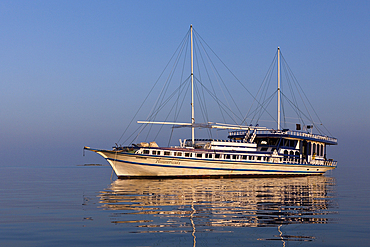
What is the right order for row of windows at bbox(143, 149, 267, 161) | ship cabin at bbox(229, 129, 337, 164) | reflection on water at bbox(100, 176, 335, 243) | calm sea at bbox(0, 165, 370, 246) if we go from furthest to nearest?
1. ship cabin at bbox(229, 129, 337, 164)
2. row of windows at bbox(143, 149, 267, 161)
3. reflection on water at bbox(100, 176, 335, 243)
4. calm sea at bbox(0, 165, 370, 246)

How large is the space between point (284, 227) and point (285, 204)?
7916 mm

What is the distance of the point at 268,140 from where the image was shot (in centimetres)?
6322

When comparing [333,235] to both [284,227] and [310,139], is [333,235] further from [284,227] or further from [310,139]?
[310,139]

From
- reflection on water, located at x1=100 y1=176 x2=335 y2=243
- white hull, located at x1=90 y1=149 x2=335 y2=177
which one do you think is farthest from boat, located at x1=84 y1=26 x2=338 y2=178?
reflection on water, located at x1=100 y1=176 x2=335 y2=243

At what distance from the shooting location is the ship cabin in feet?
202

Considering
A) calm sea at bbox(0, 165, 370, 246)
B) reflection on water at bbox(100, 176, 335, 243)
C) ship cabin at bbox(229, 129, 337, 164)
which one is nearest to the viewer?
calm sea at bbox(0, 165, 370, 246)

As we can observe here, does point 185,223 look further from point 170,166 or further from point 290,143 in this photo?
point 290,143

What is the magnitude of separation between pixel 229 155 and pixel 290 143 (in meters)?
15.8

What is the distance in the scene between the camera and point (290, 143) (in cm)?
6494

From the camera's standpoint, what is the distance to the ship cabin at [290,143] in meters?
61.7

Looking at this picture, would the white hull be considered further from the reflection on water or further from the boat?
the reflection on water

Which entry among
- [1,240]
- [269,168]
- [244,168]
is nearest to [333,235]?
[1,240]

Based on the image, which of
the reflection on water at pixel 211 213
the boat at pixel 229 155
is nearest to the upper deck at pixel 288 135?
the boat at pixel 229 155

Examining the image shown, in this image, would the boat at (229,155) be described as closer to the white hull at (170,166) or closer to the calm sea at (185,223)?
the white hull at (170,166)
